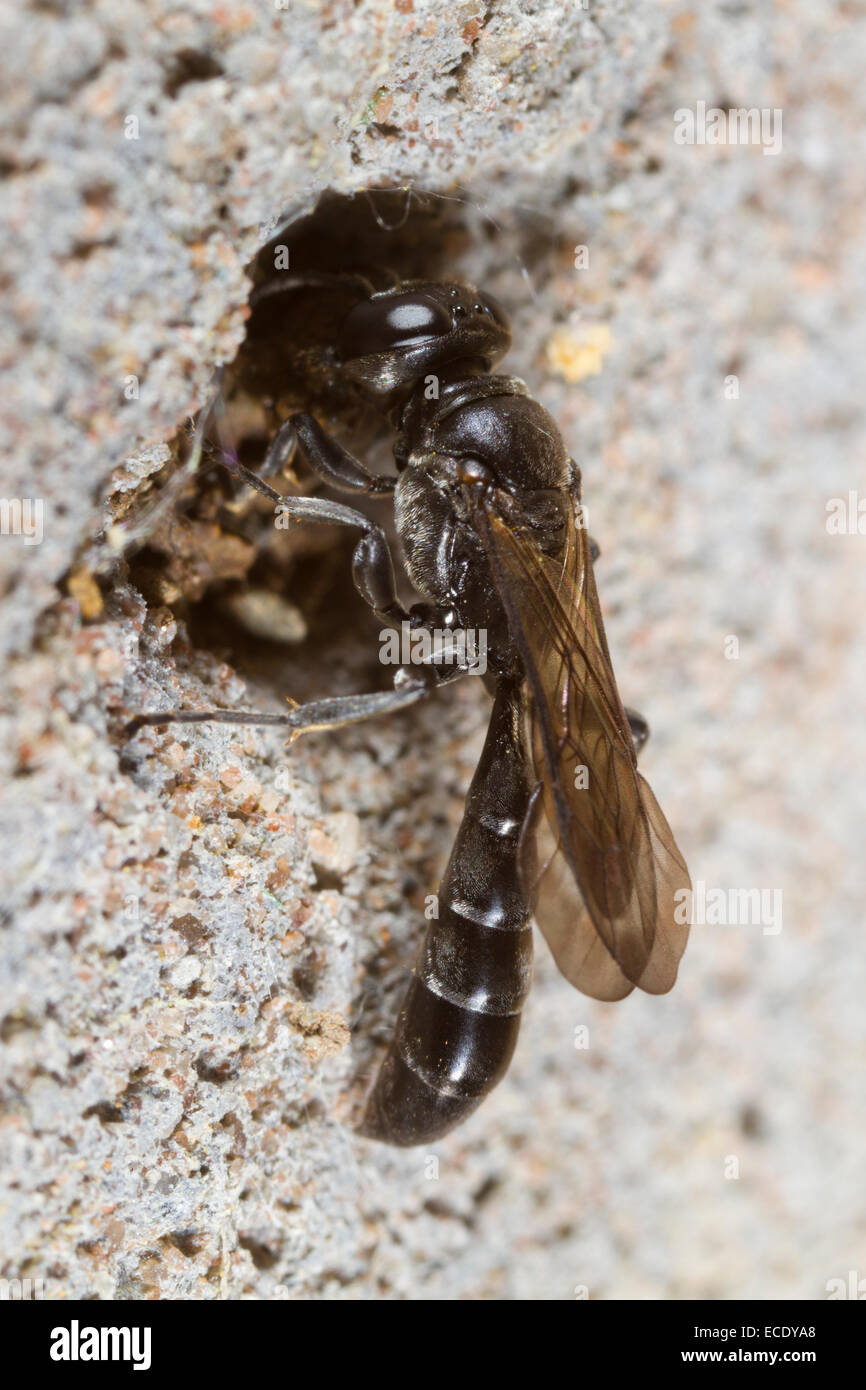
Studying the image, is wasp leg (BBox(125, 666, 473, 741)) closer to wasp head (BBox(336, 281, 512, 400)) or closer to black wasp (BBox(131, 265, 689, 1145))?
black wasp (BBox(131, 265, 689, 1145))

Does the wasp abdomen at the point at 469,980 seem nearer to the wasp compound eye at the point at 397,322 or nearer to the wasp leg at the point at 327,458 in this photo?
the wasp leg at the point at 327,458

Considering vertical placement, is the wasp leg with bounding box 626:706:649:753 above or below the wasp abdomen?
above

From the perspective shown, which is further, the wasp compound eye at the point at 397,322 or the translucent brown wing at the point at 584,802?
the wasp compound eye at the point at 397,322

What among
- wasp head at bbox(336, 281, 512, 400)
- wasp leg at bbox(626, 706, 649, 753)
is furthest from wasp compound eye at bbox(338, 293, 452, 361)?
wasp leg at bbox(626, 706, 649, 753)

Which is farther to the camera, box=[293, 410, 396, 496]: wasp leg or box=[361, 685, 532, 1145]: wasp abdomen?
box=[293, 410, 396, 496]: wasp leg

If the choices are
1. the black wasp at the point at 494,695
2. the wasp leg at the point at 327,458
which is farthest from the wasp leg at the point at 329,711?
the wasp leg at the point at 327,458

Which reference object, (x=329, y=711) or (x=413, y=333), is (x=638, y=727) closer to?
(x=329, y=711)

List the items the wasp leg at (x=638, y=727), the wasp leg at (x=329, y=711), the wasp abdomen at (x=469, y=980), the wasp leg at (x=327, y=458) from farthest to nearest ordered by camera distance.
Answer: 1. the wasp leg at (x=638, y=727)
2. the wasp leg at (x=327, y=458)
3. the wasp abdomen at (x=469, y=980)
4. the wasp leg at (x=329, y=711)
